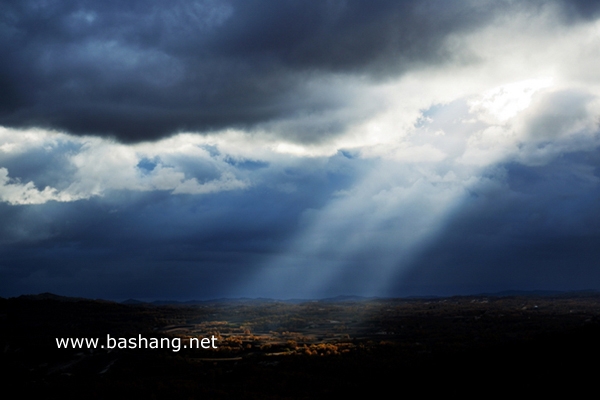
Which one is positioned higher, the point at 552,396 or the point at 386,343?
the point at 552,396

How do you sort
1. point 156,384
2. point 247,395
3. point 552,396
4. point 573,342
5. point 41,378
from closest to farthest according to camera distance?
point 552,396
point 573,342
point 247,395
point 156,384
point 41,378

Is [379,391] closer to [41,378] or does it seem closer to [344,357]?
[344,357]

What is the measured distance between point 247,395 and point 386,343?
29.0 metres

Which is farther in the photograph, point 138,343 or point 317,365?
point 138,343

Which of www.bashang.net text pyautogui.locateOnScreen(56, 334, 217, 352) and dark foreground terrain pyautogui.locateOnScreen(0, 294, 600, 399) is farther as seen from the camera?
www.bashang.net text pyautogui.locateOnScreen(56, 334, 217, 352)

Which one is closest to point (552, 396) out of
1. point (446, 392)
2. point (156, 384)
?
point (446, 392)

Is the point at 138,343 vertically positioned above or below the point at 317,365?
above

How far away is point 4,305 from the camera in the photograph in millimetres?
104312

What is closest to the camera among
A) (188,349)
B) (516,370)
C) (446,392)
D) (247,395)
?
(446,392)

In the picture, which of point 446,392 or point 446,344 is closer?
point 446,392

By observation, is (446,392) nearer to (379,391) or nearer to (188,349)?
(379,391)

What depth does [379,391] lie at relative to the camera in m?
28.5

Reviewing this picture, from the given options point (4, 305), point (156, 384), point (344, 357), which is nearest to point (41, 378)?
point (156, 384)

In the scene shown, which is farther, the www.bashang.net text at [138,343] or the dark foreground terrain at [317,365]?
the www.bashang.net text at [138,343]
